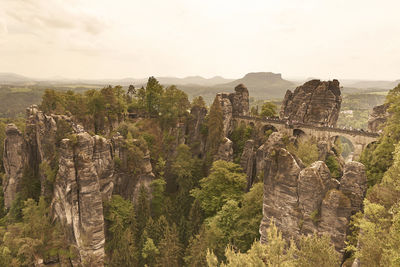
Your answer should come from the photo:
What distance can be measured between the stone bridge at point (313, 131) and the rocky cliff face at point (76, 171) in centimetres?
2870

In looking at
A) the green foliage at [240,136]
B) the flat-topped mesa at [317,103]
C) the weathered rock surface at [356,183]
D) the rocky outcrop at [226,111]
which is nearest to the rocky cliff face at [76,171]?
the green foliage at [240,136]

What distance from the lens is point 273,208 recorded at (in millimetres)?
25328

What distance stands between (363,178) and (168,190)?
36.3 meters

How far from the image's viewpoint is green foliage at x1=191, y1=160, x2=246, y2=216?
37688 millimetres

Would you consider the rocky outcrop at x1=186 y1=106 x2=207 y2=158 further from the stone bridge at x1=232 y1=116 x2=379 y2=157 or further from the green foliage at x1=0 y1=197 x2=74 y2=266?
the green foliage at x1=0 y1=197 x2=74 y2=266

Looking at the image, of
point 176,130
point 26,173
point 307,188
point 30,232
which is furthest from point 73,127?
point 307,188

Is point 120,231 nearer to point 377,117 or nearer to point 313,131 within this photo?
point 313,131

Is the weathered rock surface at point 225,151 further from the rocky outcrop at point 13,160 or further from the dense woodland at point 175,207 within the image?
the rocky outcrop at point 13,160

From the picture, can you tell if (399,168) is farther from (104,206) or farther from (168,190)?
(168,190)

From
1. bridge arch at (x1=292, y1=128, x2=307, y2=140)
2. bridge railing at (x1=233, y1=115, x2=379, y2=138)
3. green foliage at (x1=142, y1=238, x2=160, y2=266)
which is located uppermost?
bridge railing at (x1=233, y1=115, x2=379, y2=138)

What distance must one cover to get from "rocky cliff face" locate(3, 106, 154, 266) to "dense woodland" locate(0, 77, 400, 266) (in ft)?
5.11

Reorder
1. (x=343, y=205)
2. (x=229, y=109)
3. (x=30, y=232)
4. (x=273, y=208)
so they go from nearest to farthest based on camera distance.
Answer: (x=343, y=205) → (x=273, y=208) → (x=30, y=232) → (x=229, y=109)

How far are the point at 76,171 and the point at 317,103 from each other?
48410 millimetres

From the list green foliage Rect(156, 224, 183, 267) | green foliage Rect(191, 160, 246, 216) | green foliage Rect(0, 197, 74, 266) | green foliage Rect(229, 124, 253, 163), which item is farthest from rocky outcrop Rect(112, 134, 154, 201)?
green foliage Rect(229, 124, 253, 163)
